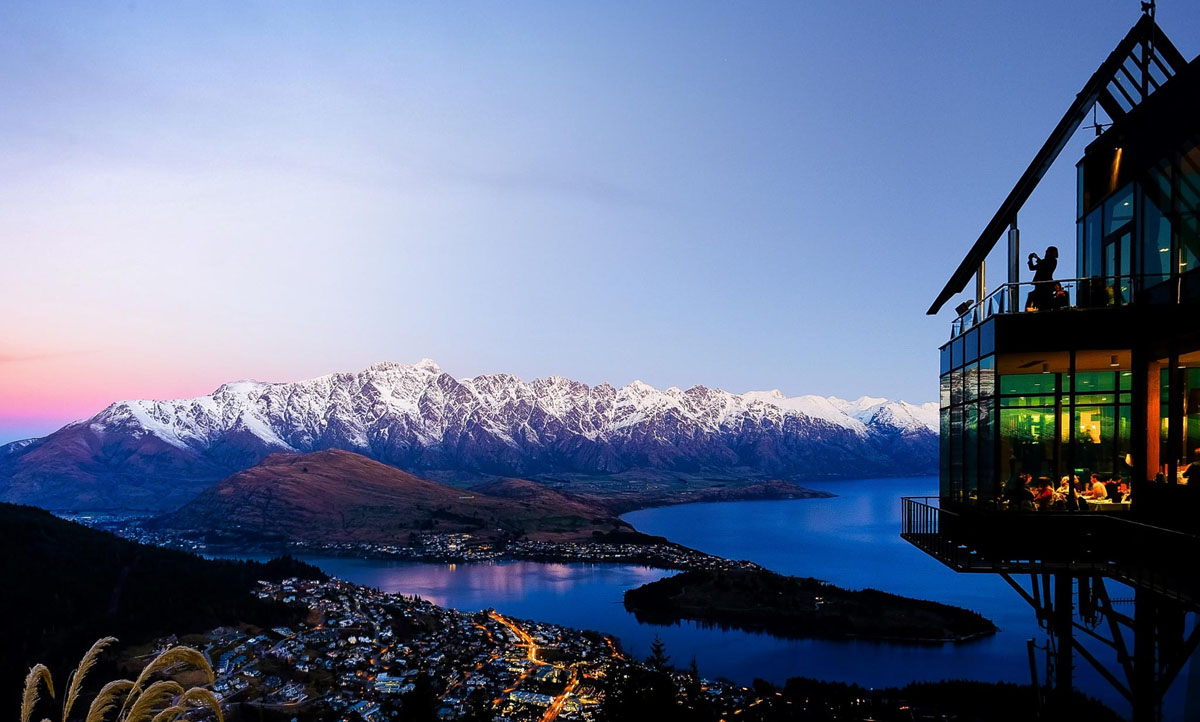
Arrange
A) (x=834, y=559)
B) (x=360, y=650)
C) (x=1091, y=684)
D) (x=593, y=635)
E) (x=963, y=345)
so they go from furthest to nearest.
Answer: (x=834, y=559) → (x=593, y=635) → (x=360, y=650) → (x=1091, y=684) → (x=963, y=345)

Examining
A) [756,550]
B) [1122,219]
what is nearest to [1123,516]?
[1122,219]

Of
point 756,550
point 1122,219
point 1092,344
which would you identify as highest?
point 1122,219

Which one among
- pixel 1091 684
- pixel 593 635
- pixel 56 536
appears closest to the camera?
pixel 1091 684

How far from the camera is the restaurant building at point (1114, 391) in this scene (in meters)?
14.8

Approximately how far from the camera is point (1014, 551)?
16.3m

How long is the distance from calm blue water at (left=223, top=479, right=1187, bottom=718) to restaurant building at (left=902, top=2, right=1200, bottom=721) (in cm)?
6092

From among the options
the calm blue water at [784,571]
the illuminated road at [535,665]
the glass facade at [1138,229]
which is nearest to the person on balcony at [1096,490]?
the glass facade at [1138,229]

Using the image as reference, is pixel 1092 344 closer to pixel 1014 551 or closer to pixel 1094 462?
pixel 1094 462

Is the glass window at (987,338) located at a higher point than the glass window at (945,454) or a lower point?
higher

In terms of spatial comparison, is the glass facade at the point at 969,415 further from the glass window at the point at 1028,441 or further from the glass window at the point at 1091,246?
the glass window at the point at 1091,246

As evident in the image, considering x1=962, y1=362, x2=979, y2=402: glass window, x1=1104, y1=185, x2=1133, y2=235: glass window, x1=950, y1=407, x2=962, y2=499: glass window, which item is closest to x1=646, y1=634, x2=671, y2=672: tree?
x1=950, y1=407, x2=962, y2=499: glass window

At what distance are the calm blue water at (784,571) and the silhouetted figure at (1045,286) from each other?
203 ft

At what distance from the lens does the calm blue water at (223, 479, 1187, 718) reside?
8175 cm

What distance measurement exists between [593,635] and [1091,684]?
158 ft
